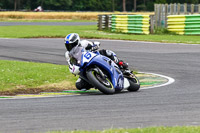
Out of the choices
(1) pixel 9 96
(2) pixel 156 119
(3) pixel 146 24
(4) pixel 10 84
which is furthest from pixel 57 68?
(3) pixel 146 24

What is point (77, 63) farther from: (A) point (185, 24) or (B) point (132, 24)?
(B) point (132, 24)

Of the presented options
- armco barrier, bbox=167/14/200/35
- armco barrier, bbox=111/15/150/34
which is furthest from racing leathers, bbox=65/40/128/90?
armco barrier, bbox=111/15/150/34

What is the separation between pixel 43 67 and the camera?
14.0 meters

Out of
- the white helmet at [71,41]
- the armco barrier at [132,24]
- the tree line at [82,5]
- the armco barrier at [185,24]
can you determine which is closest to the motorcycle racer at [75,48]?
the white helmet at [71,41]

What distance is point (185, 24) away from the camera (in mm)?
28359

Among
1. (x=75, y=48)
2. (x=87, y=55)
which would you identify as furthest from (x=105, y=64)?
(x=75, y=48)

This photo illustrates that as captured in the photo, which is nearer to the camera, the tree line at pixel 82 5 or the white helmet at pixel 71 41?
the white helmet at pixel 71 41

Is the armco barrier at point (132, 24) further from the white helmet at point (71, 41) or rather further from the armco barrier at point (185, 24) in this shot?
the white helmet at point (71, 41)

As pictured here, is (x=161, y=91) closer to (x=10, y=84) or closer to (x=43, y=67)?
(x=10, y=84)

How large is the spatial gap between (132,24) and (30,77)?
19497mm

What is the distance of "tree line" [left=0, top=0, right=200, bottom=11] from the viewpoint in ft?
350

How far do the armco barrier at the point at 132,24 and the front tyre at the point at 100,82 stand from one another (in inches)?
790

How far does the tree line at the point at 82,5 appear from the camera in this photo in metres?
107

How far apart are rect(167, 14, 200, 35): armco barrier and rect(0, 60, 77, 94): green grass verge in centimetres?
1528
